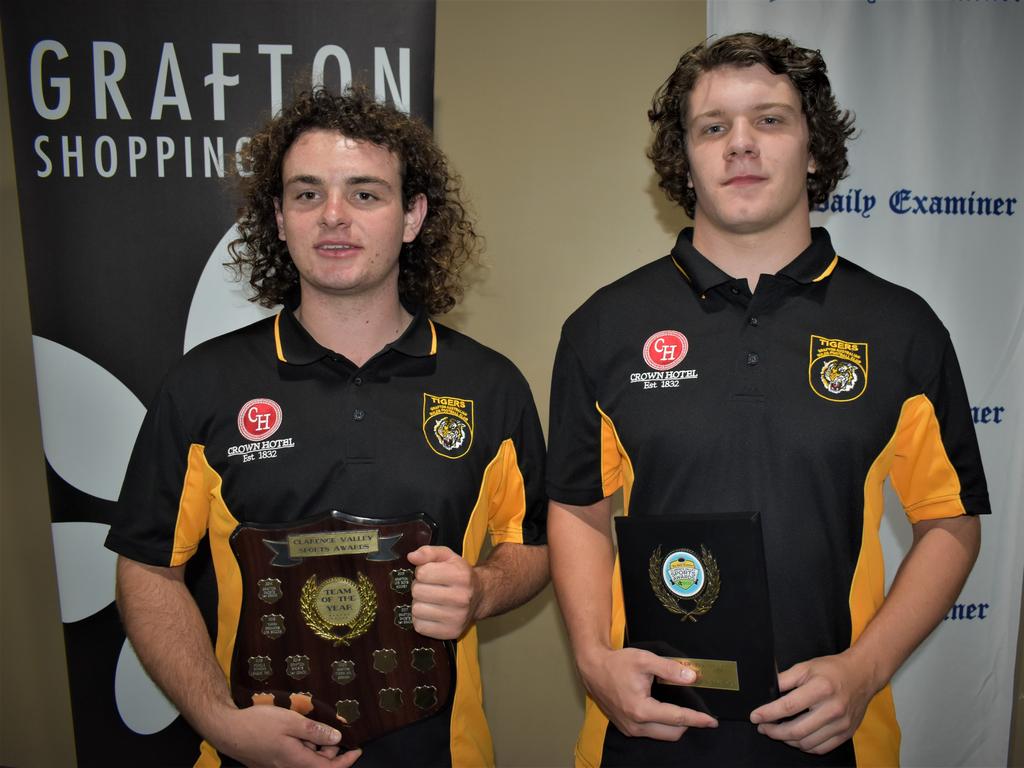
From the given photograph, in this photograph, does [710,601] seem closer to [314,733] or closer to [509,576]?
[509,576]

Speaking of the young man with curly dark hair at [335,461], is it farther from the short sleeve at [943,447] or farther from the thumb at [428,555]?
the short sleeve at [943,447]

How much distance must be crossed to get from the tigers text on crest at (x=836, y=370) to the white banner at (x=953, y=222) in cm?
138

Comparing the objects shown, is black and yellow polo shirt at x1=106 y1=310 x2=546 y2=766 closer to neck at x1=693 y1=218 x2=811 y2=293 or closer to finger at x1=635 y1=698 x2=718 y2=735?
finger at x1=635 y1=698 x2=718 y2=735

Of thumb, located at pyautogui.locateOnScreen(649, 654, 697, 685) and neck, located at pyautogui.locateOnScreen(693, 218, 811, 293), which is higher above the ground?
neck, located at pyautogui.locateOnScreen(693, 218, 811, 293)

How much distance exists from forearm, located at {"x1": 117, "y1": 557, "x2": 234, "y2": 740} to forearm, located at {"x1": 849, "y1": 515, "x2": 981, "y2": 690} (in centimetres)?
138

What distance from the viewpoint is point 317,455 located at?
1849 millimetres

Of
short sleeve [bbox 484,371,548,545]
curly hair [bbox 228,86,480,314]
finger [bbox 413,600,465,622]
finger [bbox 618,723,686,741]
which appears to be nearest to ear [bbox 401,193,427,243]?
curly hair [bbox 228,86,480,314]

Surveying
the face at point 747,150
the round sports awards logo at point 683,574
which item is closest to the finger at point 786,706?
the round sports awards logo at point 683,574

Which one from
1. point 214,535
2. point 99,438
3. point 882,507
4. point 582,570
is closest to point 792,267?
point 882,507

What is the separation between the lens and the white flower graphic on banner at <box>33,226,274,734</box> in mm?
2600

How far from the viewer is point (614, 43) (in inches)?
122

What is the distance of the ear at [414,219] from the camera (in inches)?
84.8

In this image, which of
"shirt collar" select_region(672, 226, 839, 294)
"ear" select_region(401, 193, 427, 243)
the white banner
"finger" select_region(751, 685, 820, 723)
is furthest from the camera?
the white banner

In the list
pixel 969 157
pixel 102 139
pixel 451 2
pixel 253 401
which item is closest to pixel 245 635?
pixel 253 401
